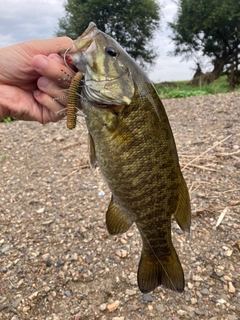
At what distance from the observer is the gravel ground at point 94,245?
252 centimetres

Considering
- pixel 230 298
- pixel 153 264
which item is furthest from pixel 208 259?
pixel 153 264

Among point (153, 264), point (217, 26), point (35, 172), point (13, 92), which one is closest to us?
point (153, 264)

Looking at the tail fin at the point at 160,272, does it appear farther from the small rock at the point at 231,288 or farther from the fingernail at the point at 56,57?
the fingernail at the point at 56,57

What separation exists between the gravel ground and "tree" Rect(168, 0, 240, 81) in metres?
18.3

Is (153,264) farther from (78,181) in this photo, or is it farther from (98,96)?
(78,181)

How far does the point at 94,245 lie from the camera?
3.09 metres

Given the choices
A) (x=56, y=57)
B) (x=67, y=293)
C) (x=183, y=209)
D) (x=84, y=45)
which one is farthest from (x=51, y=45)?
(x=67, y=293)

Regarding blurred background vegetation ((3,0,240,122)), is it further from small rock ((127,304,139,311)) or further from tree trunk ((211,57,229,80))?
small rock ((127,304,139,311))

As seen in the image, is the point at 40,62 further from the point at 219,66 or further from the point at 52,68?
the point at 219,66

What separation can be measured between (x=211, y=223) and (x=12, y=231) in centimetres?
184

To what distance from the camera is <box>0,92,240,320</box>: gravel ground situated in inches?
99.3

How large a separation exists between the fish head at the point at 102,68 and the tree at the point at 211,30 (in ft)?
68.1

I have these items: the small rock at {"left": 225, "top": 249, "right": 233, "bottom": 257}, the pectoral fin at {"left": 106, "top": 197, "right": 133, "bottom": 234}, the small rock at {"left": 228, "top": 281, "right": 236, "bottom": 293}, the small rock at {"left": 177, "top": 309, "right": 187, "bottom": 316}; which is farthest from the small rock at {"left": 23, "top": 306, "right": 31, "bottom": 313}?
the small rock at {"left": 225, "top": 249, "right": 233, "bottom": 257}

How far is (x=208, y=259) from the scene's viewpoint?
9.32ft
